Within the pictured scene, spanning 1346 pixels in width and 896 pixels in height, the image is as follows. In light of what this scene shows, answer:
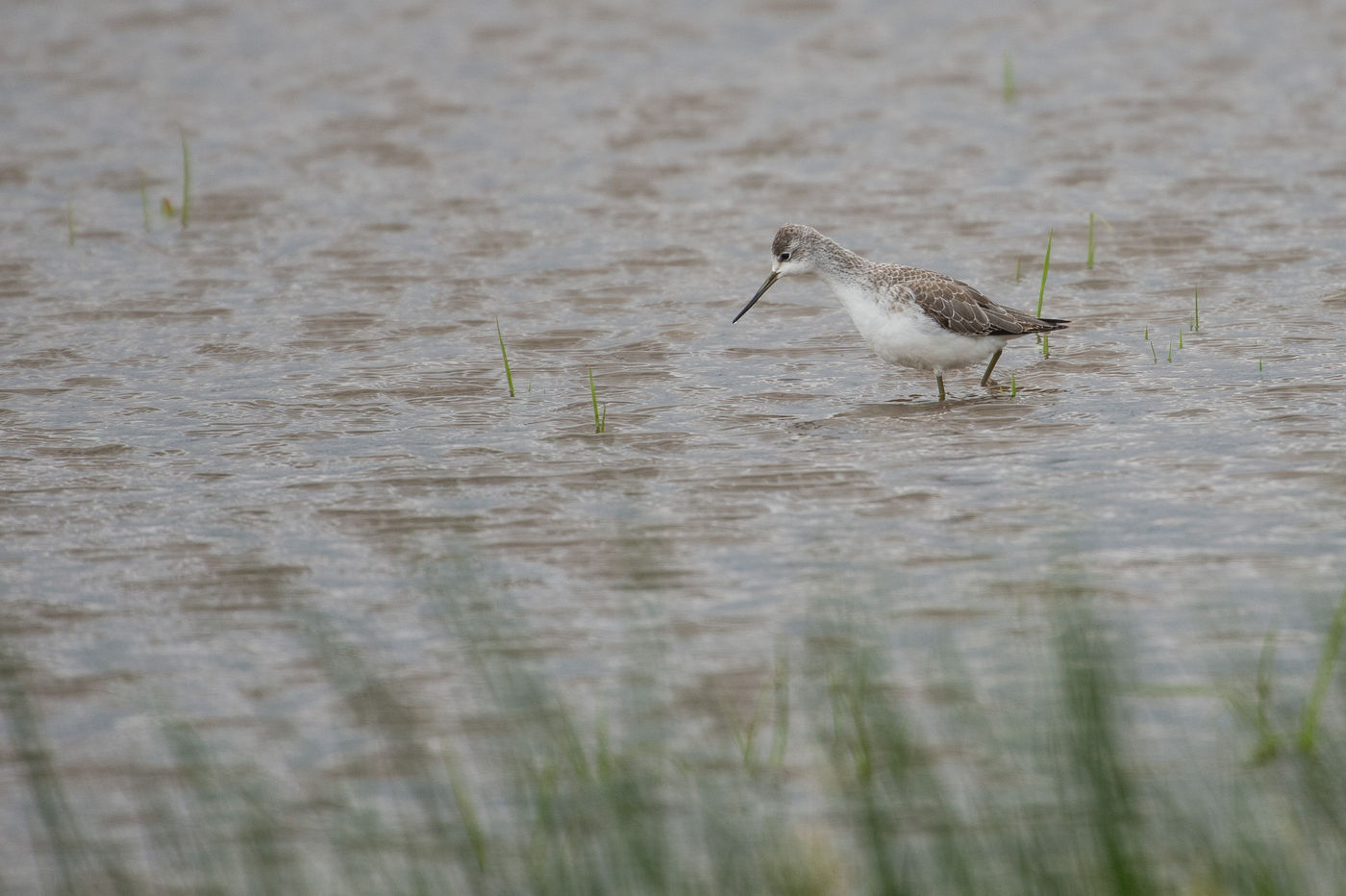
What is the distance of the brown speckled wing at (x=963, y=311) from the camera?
9602 mm

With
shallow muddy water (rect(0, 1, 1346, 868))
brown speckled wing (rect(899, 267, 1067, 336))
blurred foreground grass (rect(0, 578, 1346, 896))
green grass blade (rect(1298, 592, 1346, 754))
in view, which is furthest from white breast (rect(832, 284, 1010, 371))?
green grass blade (rect(1298, 592, 1346, 754))

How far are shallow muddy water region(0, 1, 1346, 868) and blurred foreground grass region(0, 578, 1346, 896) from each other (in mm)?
316

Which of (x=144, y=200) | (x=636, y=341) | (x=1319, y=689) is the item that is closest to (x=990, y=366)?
(x=636, y=341)

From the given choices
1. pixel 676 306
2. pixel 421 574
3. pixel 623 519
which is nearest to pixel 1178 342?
pixel 676 306

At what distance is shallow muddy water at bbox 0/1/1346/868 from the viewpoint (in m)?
6.91

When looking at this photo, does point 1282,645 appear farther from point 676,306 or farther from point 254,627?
point 676,306

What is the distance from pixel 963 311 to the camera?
379 inches

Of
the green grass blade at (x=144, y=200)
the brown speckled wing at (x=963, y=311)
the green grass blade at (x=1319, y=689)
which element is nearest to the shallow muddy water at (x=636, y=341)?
the green grass blade at (x=144, y=200)

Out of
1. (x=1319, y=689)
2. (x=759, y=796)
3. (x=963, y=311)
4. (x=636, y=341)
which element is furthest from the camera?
(x=636, y=341)

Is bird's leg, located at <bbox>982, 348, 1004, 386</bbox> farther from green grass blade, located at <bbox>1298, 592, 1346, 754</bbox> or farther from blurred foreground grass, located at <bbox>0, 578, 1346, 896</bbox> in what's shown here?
green grass blade, located at <bbox>1298, 592, 1346, 754</bbox>

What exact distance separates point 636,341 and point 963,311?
233 centimetres

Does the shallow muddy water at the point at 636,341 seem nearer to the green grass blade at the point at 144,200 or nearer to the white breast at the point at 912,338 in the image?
the green grass blade at the point at 144,200

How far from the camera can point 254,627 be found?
22.5 ft

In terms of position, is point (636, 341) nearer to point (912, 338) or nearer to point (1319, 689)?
point (912, 338)
